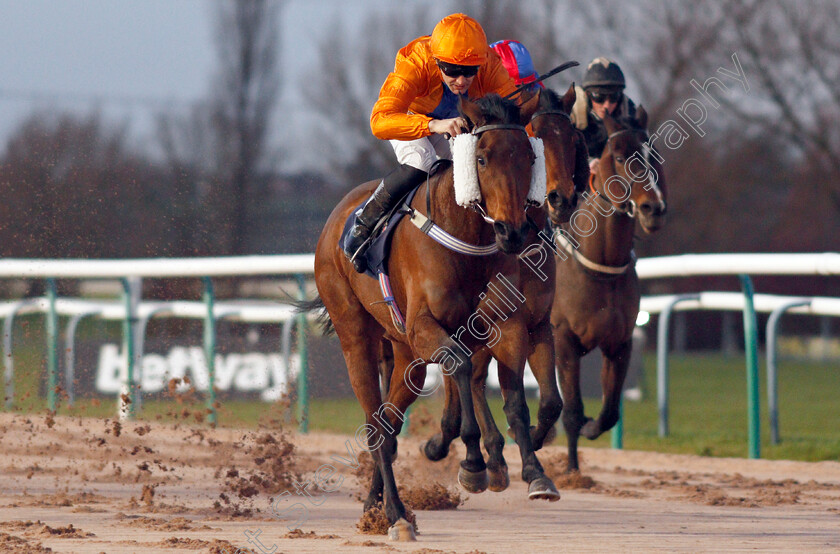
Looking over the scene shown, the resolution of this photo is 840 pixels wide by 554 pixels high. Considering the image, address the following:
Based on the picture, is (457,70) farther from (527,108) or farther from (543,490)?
(543,490)

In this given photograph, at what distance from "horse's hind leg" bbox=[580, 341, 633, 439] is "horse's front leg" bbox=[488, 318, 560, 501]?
6.14 ft

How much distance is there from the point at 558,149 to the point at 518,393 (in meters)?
1.27

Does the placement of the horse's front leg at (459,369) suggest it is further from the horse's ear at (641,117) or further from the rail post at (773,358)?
the rail post at (773,358)

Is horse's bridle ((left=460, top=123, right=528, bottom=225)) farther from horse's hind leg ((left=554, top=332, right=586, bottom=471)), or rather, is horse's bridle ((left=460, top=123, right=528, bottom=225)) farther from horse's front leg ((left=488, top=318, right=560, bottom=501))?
horse's hind leg ((left=554, top=332, right=586, bottom=471))

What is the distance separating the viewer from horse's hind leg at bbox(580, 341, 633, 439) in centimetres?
563

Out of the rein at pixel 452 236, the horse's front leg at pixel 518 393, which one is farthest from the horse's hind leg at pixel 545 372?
the rein at pixel 452 236

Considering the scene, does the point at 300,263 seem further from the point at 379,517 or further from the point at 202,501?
the point at 379,517

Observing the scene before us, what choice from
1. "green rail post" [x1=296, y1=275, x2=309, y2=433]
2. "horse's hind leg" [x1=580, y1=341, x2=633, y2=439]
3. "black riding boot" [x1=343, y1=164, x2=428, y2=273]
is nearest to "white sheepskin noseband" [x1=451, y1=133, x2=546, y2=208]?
"black riding boot" [x1=343, y1=164, x2=428, y2=273]

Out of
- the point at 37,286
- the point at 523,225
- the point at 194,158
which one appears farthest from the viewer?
the point at 194,158

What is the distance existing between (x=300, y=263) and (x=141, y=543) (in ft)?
13.0

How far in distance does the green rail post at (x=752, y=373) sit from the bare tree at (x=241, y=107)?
16275mm

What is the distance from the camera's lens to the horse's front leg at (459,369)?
3719 millimetres

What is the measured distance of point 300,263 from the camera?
770 centimetres

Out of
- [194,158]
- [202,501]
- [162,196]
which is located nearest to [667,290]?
[194,158]
